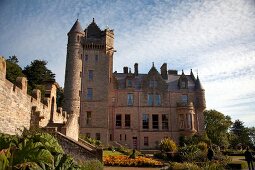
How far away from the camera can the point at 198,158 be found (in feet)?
69.1

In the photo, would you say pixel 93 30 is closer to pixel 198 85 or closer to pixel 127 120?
pixel 127 120

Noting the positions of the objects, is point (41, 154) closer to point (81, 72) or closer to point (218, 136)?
point (81, 72)

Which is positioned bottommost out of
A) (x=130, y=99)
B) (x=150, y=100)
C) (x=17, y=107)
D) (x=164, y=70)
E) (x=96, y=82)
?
(x=17, y=107)

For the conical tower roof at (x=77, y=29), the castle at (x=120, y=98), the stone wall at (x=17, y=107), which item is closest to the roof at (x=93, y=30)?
the castle at (x=120, y=98)

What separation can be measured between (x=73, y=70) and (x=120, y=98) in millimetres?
8884

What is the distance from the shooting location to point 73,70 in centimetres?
4097

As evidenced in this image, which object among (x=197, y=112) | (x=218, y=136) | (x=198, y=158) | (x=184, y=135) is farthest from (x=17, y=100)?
(x=218, y=136)

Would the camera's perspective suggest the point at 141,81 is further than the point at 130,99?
Yes

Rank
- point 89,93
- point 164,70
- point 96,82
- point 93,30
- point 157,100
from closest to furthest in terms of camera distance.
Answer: point 89,93 < point 96,82 < point 93,30 < point 157,100 < point 164,70

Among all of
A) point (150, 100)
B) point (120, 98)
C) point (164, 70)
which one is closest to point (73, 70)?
point (120, 98)

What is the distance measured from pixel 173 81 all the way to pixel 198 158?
28262 millimetres

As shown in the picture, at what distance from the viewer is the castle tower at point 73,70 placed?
40.2 m

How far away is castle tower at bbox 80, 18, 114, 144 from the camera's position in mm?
40750

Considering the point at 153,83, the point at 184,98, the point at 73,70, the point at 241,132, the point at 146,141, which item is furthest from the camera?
the point at 241,132
